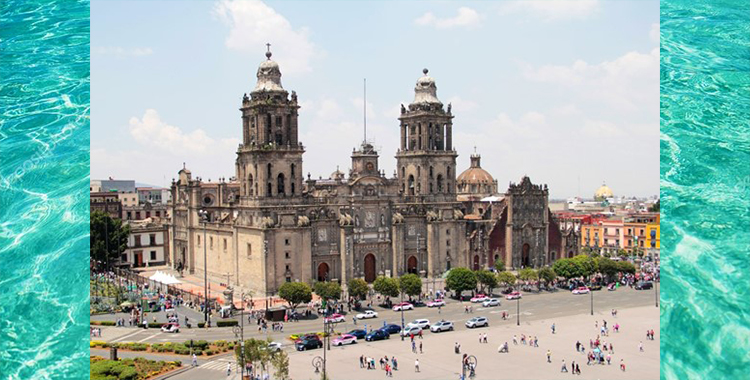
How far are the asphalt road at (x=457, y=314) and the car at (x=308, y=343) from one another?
1.70 m

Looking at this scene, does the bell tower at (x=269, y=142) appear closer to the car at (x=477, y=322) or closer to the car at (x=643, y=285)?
the car at (x=477, y=322)

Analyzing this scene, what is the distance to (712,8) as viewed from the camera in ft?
81.0

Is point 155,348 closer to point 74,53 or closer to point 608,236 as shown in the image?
point 74,53

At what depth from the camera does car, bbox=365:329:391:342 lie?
57.8 m

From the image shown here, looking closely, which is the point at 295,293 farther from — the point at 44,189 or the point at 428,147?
the point at 44,189

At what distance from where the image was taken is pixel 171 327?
61.0 metres

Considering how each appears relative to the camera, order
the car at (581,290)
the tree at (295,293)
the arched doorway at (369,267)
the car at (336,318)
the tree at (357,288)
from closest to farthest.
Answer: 1. the car at (336,318)
2. the tree at (295,293)
3. the tree at (357,288)
4. the car at (581,290)
5. the arched doorway at (369,267)

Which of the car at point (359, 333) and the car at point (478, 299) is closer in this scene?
the car at point (359, 333)

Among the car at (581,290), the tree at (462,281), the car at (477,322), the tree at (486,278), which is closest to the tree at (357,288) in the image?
the tree at (462,281)

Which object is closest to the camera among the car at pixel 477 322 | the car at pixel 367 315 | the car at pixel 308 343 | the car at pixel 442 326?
the car at pixel 308 343

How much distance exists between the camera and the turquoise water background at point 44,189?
24.6m

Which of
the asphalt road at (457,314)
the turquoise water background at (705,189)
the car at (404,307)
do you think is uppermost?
the turquoise water background at (705,189)

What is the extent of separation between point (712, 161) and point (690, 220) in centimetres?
196

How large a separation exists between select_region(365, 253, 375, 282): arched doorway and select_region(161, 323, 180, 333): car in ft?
90.7
